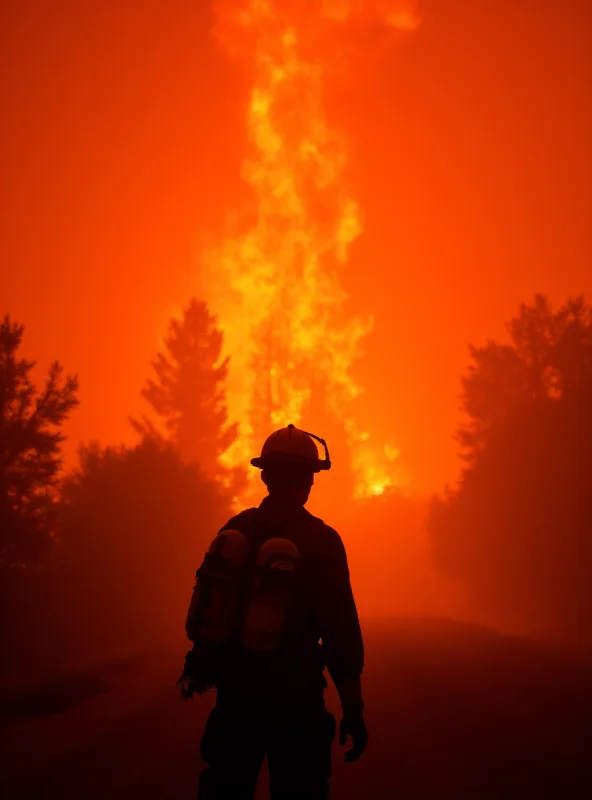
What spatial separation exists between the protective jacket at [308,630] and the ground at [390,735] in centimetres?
270

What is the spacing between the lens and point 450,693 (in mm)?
8664

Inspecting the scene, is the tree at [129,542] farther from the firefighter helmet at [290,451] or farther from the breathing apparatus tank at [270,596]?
the breathing apparatus tank at [270,596]

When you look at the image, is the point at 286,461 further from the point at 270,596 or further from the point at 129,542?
the point at 129,542

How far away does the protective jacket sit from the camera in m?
2.94

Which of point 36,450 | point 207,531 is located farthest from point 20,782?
point 207,531

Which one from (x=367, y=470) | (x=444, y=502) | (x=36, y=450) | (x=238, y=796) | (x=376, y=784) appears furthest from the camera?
(x=367, y=470)

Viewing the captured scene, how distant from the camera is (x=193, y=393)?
4056 cm

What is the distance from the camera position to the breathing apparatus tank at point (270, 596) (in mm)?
2877

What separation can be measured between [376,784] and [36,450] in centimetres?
1500

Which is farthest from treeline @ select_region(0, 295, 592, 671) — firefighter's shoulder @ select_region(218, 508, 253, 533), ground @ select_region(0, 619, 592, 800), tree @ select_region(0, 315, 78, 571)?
firefighter's shoulder @ select_region(218, 508, 253, 533)

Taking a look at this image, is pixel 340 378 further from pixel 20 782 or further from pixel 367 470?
pixel 20 782

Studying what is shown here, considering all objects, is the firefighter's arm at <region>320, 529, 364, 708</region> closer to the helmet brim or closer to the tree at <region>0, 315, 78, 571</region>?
the helmet brim

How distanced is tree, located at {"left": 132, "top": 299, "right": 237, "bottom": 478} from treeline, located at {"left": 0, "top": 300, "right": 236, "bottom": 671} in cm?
877

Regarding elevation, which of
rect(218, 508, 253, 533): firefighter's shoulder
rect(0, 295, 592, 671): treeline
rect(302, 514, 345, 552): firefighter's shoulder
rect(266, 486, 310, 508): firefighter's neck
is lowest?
rect(302, 514, 345, 552): firefighter's shoulder
